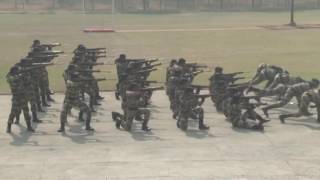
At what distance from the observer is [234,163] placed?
44.5 ft

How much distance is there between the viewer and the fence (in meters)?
94.2

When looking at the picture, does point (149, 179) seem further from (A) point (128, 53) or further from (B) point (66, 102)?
(A) point (128, 53)

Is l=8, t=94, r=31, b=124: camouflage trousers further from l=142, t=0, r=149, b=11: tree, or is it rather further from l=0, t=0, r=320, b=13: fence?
l=142, t=0, r=149, b=11: tree

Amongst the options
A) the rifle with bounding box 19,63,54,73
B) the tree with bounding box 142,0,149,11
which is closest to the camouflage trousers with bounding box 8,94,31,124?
the rifle with bounding box 19,63,54,73

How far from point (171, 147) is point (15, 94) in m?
4.48

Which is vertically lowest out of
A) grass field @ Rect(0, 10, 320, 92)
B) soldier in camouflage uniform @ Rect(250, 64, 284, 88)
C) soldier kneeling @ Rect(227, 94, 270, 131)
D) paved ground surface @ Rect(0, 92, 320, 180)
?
grass field @ Rect(0, 10, 320, 92)

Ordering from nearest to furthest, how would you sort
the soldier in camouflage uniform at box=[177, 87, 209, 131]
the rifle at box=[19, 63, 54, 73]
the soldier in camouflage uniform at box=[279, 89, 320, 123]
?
the soldier in camouflage uniform at box=[177, 87, 209, 131], the rifle at box=[19, 63, 54, 73], the soldier in camouflage uniform at box=[279, 89, 320, 123]

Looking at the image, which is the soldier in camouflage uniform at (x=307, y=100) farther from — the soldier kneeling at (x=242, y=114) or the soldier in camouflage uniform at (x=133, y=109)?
the soldier in camouflage uniform at (x=133, y=109)

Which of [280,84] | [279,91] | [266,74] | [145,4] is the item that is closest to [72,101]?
[279,91]

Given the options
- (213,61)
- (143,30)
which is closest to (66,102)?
(213,61)

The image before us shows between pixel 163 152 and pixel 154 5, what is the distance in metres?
89.6

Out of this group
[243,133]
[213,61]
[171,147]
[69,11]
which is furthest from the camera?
[69,11]

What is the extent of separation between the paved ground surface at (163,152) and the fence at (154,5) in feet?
245

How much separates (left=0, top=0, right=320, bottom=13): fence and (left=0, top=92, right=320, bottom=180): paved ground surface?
74.8 m
